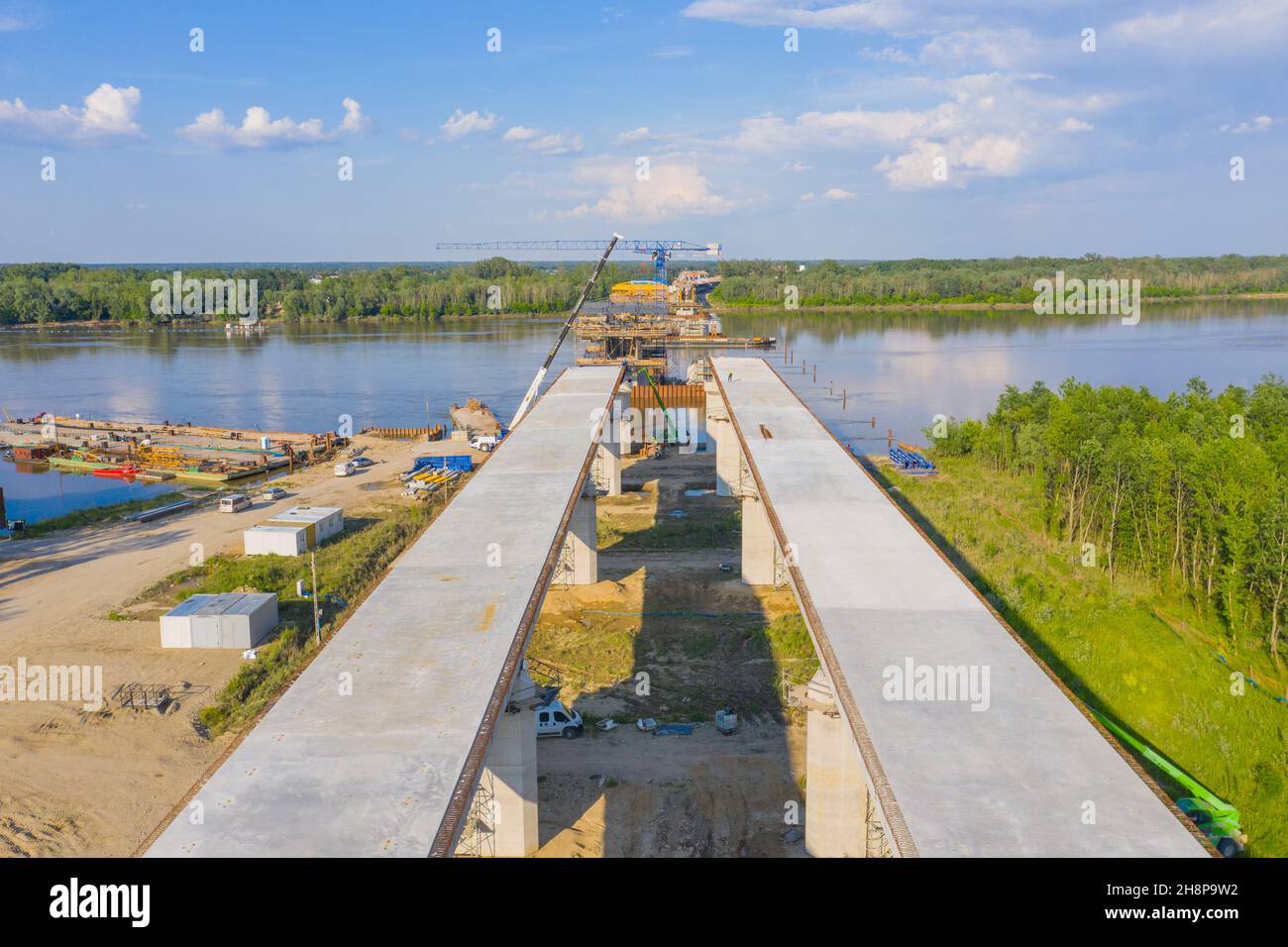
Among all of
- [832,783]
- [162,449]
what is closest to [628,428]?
[162,449]

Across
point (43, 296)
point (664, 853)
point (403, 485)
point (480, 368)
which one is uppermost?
point (43, 296)

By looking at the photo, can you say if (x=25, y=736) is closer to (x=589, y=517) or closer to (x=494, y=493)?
(x=494, y=493)

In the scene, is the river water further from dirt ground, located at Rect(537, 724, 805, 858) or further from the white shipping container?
dirt ground, located at Rect(537, 724, 805, 858)

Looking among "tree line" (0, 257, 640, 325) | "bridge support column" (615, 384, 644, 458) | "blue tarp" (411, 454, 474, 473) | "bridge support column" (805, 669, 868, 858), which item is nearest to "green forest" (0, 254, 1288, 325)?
"tree line" (0, 257, 640, 325)

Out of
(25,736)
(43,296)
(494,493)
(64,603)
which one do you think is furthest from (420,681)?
(43,296)

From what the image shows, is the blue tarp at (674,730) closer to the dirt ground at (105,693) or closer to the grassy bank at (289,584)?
the grassy bank at (289,584)

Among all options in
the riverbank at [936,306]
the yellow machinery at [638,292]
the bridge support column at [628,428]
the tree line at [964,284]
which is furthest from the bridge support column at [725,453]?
the tree line at [964,284]

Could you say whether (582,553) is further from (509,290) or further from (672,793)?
(509,290)
